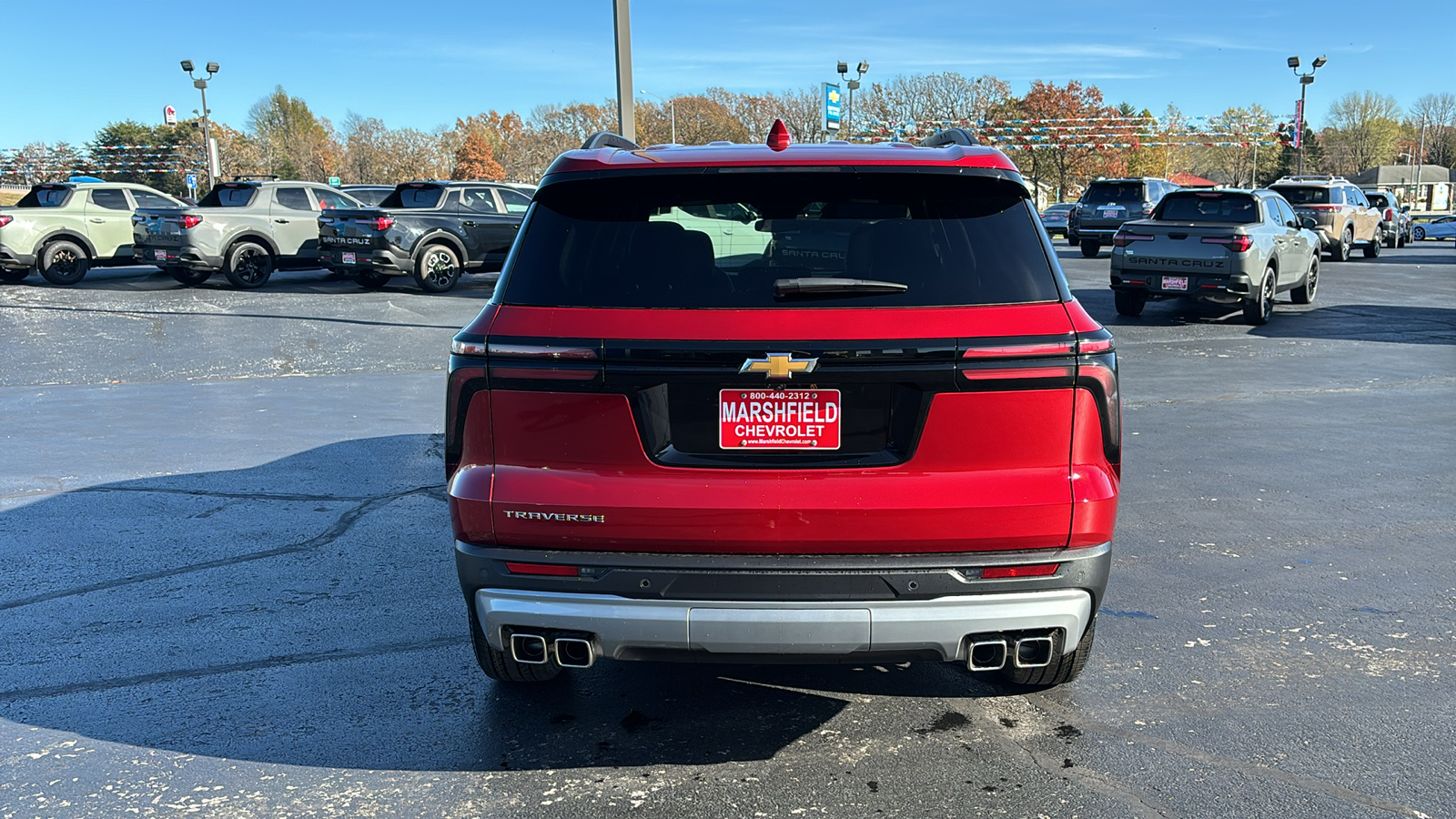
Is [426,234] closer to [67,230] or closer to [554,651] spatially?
[67,230]

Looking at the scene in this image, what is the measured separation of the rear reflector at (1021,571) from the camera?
3064mm

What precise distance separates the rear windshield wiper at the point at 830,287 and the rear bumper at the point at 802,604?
2.33ft

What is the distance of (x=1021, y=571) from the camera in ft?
10.1

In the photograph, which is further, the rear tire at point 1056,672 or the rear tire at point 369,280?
the rear tire at point 369,280

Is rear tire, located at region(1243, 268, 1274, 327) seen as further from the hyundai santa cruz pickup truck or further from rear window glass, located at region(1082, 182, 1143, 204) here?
the hyundai santa cruz pickup truck

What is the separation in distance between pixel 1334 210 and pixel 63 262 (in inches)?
1073

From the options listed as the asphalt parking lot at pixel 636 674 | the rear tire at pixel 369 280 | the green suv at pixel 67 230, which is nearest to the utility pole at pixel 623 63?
the asphalt parking lot at pixel 636 674

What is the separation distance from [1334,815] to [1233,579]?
2.13 m

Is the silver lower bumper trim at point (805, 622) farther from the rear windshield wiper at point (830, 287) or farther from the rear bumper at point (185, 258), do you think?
the rear bumper at point (185, 258)

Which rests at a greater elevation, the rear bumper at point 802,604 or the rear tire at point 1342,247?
the rear tire at point 1342,247

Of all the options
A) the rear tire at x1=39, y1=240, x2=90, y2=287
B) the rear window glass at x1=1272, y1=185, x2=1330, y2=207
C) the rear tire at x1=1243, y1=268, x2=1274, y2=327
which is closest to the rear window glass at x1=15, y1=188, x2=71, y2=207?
the rear tire at x1=39, y1=240, x2=90, y2=287

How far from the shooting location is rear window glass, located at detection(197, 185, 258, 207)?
19.3m

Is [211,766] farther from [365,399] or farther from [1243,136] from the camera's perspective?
[1243,136]

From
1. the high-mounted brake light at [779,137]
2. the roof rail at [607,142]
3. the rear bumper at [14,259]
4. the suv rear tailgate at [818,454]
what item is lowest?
the suv rear tailgate at [818,454]
